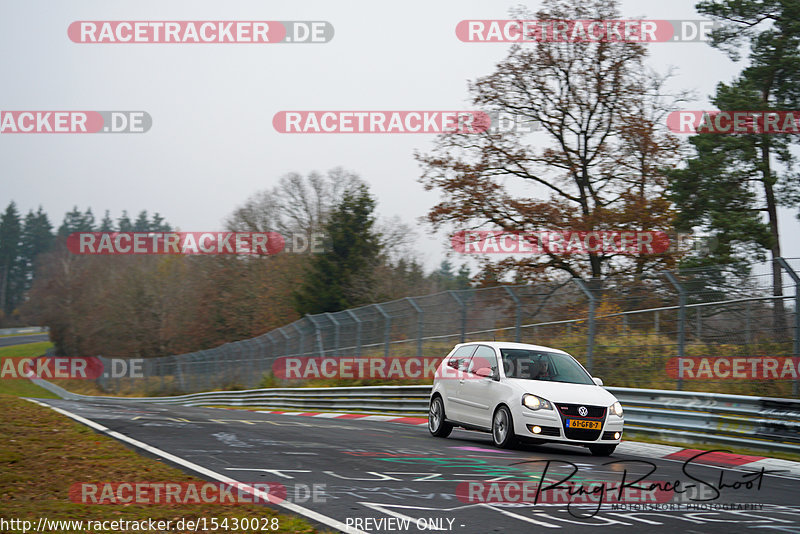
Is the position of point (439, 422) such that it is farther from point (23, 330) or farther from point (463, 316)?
point (23, 330)

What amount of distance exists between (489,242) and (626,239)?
4.49m

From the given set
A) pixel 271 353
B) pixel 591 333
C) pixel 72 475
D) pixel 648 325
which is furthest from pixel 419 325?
pixel 72 475

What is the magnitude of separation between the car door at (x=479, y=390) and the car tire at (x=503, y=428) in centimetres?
16

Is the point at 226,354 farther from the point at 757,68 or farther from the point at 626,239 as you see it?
the point at 757,68

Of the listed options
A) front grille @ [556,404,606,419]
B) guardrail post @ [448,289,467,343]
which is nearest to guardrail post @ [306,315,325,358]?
guardrail post @ [448,289,467,343]

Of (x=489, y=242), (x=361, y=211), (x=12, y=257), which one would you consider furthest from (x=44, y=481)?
(x=12, y=257)

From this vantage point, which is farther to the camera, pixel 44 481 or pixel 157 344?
pixel 157 344

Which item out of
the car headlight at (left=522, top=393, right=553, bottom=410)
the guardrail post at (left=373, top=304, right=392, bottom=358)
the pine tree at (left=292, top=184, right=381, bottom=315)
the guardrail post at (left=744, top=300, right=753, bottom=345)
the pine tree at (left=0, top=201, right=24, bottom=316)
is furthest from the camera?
the pine tree at (left=0, top=201, right=24, bottom=316)

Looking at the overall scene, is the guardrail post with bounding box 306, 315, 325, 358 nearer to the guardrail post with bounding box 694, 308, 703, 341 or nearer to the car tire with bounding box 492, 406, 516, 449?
the guardrail post with bounding box 694, 308, 703, 341

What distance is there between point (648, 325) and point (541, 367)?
3193 mm

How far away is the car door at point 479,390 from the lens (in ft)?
40.9

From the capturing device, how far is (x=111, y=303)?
77188mm

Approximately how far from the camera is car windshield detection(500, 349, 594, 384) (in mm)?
12570

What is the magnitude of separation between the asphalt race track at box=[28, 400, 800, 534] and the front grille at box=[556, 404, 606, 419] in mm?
581
